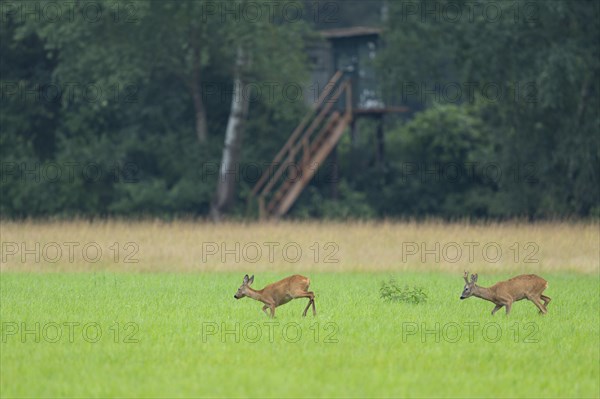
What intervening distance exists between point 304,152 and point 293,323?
2639 centimetres

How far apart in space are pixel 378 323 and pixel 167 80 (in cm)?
2854

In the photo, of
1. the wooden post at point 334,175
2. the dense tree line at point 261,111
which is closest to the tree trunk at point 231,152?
the dense tree line at point 261,111

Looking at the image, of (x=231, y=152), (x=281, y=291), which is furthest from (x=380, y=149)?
(x=281, y=291)

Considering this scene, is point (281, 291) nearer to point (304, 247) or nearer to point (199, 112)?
point (304, 247)

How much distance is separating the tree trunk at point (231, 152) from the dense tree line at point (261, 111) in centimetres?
8

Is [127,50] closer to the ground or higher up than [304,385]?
higher up

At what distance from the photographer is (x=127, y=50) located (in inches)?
1580

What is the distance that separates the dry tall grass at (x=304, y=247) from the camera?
27.3m

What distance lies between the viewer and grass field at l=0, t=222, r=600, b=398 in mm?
12172

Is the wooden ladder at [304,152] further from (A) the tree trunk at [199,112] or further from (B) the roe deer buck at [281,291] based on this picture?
(B) the roe deer buck at [281,291]

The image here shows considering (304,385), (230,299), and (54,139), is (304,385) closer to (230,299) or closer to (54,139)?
(230,299)

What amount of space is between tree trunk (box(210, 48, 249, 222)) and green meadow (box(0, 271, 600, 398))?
1959 cm

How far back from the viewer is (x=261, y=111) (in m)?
44.1

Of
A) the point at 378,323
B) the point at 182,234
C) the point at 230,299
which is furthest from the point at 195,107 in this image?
the point at 378,323
